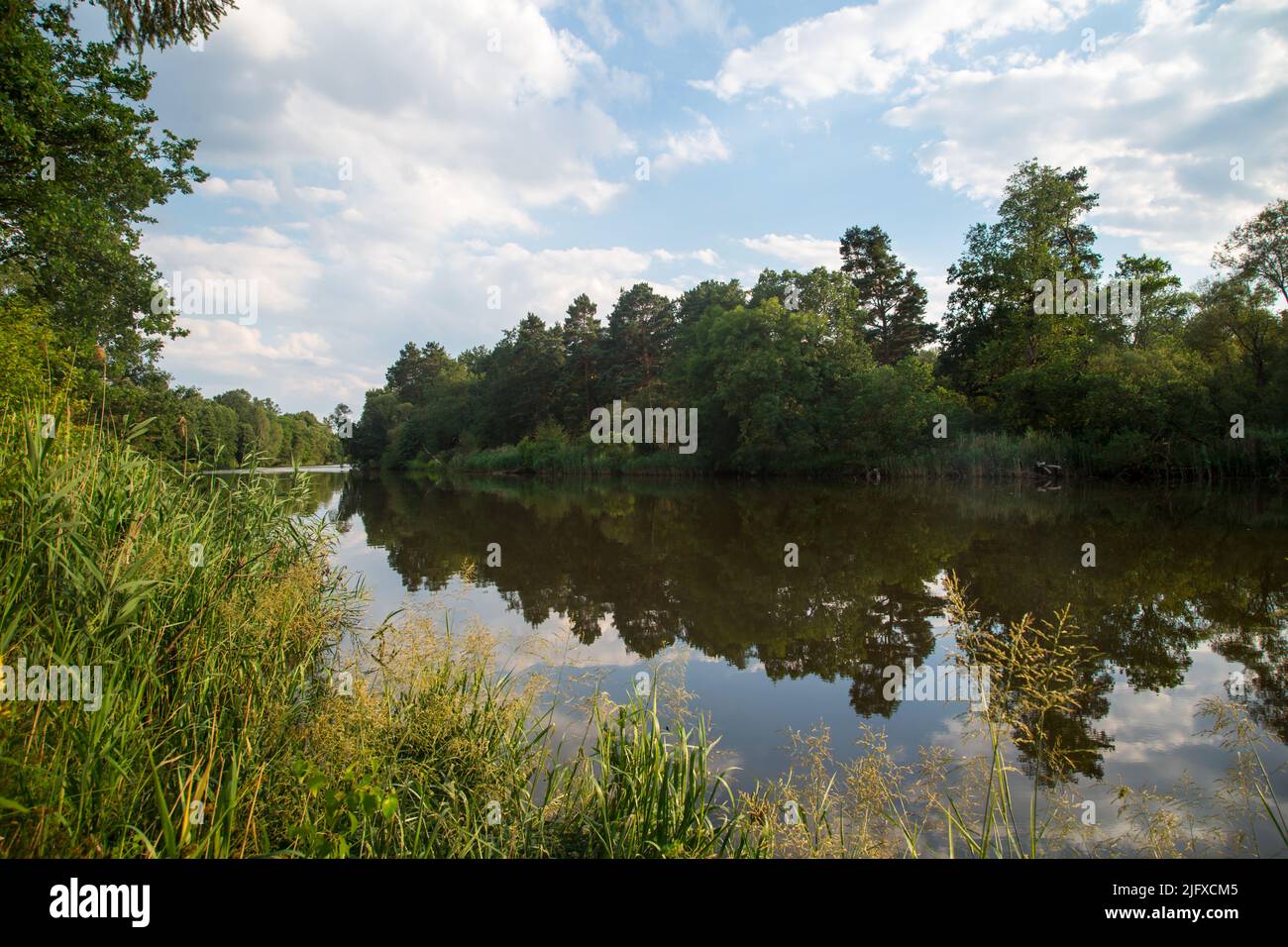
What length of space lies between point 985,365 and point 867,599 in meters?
30.9

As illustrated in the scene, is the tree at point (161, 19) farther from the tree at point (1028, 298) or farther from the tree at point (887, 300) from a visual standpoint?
the tree at point (887, 300)

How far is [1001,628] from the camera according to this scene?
7270 millimetres

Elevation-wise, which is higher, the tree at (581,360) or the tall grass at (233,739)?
the tree at (581,360)

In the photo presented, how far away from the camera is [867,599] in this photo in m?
9.20

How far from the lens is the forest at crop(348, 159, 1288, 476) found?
2644 centimetres

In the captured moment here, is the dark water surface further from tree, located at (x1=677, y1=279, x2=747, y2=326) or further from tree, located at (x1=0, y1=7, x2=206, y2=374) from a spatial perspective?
tree, located at (x1=677, y1=279, x2=747, y2=326)

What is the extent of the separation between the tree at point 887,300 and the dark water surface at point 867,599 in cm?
2825

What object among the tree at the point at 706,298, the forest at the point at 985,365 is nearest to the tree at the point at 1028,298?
the forest at the point at 985,365

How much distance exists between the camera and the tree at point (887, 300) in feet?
152

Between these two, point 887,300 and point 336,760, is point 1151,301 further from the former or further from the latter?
point 336,760

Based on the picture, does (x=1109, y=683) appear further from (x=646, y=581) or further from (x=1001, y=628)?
(x=646, y=581)

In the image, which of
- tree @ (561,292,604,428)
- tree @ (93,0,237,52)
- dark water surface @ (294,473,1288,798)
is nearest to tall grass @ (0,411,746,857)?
dark water surface @ (294,473,1288,798)
